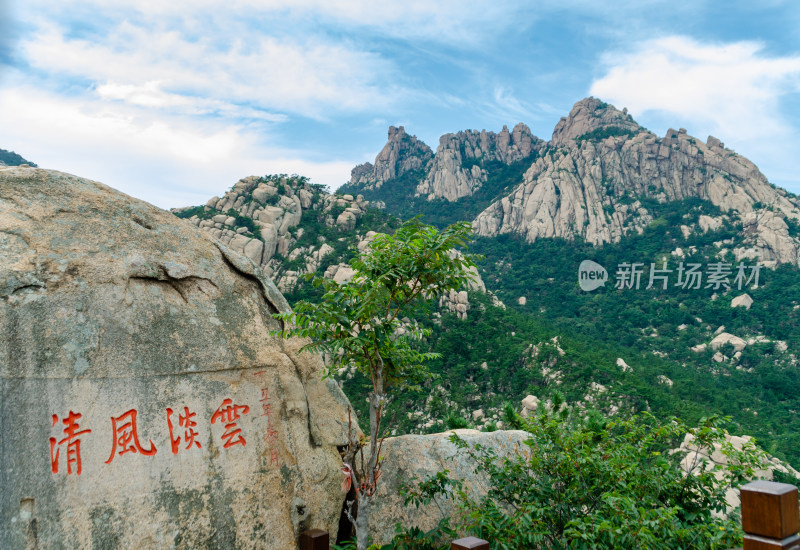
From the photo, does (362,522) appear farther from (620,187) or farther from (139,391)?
(620,187)

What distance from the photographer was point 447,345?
73.4 ft

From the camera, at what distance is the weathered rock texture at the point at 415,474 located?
161 inches

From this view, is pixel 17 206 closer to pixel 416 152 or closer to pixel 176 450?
pixel 176 450

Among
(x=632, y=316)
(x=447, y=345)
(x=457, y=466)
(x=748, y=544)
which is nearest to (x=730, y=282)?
(x=632, y=316)

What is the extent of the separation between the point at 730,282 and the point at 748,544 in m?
40.4

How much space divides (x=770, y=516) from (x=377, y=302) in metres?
2.19

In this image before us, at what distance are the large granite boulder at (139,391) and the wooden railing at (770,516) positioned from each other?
290 centimetres

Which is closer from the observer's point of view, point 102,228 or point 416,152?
point 102,228

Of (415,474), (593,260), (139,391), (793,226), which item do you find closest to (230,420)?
(139,391)

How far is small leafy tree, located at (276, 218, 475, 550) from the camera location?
3207 millimetres

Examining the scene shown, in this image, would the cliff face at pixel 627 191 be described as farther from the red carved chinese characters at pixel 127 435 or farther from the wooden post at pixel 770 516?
the red carved chinese characters at pixel 127 435

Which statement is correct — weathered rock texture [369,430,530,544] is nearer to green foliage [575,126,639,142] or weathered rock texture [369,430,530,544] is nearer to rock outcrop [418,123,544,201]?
green foliage [575,126,639,142]

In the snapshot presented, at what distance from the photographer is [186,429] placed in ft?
11.0

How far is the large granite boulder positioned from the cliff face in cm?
4281
